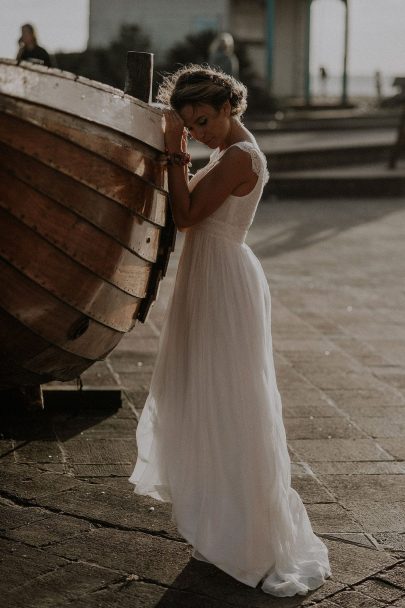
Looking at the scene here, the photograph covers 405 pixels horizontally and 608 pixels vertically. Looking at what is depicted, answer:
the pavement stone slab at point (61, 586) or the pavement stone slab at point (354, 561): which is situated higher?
the pavement stone slab at point (61, 586)

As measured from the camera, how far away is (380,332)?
8.17m

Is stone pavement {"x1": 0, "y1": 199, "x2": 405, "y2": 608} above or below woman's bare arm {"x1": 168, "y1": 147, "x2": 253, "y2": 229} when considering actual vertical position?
below

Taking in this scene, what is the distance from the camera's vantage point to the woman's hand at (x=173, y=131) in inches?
158

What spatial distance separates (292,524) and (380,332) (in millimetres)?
4302

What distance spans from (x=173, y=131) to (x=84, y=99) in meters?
0.34

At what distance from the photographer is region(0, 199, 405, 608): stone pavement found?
384 centimetres

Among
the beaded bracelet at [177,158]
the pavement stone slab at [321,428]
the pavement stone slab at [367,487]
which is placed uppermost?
the beaded bracelet at [177,158]

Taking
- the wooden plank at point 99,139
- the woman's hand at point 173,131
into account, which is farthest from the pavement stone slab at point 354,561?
the woman's hand at point 173,131

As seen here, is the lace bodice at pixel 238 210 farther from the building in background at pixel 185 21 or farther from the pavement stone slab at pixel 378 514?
the building in background at pixel 185 21

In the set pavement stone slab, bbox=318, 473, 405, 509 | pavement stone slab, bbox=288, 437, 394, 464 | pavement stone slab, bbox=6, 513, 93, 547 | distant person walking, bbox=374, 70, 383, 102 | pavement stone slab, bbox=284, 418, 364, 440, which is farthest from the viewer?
distant person walking, bbox=374, 70, 383, 102

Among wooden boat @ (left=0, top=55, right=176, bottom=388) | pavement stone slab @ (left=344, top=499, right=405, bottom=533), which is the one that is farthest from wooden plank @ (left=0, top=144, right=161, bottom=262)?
pavement stone slab @ (left=344, top=499, right=405, bottom=533)

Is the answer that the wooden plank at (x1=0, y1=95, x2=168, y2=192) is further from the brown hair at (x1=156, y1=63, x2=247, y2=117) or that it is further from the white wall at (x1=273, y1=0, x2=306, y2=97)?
the white wall at (x1=273, y1=0, x2=306, y2=97)

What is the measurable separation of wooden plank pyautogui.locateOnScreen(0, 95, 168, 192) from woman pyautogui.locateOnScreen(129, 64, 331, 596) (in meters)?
0.09

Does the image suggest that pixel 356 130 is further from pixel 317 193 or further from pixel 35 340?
pixel 35 340
